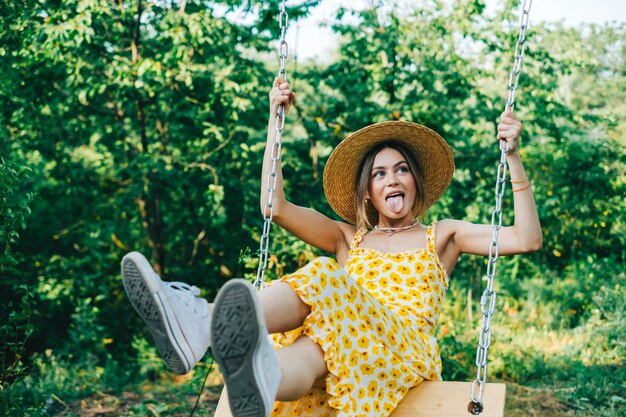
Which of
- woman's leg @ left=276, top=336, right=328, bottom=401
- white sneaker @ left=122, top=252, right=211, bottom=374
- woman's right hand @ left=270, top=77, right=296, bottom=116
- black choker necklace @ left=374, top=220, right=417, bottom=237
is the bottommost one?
woman's leg @ left=276, top=336, right=328, bottom=401

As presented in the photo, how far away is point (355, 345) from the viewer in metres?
2.38

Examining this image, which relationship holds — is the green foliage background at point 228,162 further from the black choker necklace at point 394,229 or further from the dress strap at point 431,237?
the dress strap at point 431,237

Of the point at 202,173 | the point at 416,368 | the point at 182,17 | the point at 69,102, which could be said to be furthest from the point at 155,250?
the point at 416,368

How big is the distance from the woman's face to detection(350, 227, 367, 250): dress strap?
0.10 meters

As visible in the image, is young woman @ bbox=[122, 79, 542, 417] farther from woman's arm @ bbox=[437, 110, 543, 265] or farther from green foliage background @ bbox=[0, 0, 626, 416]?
green foliage background @ bbox=[0, 0, 626, 416]

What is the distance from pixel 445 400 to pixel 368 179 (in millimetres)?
1186

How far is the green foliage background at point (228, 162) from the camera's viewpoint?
5.19 metres

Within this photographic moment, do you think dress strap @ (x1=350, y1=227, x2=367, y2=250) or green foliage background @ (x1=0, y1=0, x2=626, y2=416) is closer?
dress strap @ (x1=350, y1=227, x2=367, y2=250)

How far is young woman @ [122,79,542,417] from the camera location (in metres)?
1.97

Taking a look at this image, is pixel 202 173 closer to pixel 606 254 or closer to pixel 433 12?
pixel 433 12

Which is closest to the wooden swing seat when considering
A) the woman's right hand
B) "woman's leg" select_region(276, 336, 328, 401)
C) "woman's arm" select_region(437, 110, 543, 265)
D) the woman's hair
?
"woman's leg" select_region(276, 336, 328, 401)

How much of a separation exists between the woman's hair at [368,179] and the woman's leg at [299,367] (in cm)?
108

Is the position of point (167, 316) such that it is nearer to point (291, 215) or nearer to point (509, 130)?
point (291, 215)

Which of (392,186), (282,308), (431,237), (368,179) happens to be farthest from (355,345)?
(368,179)
